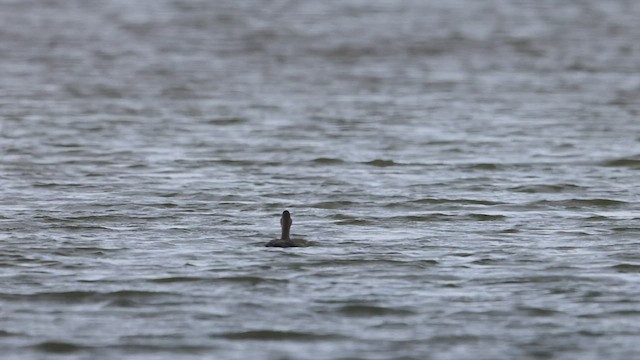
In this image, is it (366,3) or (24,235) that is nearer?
(24,235)

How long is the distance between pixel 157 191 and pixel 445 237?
3.81 m

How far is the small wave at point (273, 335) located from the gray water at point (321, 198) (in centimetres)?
2

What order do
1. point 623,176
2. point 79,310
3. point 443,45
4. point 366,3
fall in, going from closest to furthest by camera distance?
point 79,310 < point 623,176 < point 443,45 < point 366,3

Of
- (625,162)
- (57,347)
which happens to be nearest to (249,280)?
(57,347)

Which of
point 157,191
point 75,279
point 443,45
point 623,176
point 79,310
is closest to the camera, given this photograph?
point 79,310

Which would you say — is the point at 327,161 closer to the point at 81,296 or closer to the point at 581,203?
the point at 581,203

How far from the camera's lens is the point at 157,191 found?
1599 cm

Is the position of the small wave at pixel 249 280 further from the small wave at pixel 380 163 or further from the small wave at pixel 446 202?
the small wave at pixel 380 163

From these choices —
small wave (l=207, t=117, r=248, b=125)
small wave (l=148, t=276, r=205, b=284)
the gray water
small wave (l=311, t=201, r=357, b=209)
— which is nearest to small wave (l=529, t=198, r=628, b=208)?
the gray water

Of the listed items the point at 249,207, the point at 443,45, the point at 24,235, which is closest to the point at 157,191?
the point at 249,207

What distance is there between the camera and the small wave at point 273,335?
988cm

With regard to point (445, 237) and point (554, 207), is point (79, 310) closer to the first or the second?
point (445, 237)

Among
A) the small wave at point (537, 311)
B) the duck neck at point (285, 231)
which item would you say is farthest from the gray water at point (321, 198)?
the duck neck at point (285, 231)

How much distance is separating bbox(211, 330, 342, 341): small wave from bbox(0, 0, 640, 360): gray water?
0.02 meters
